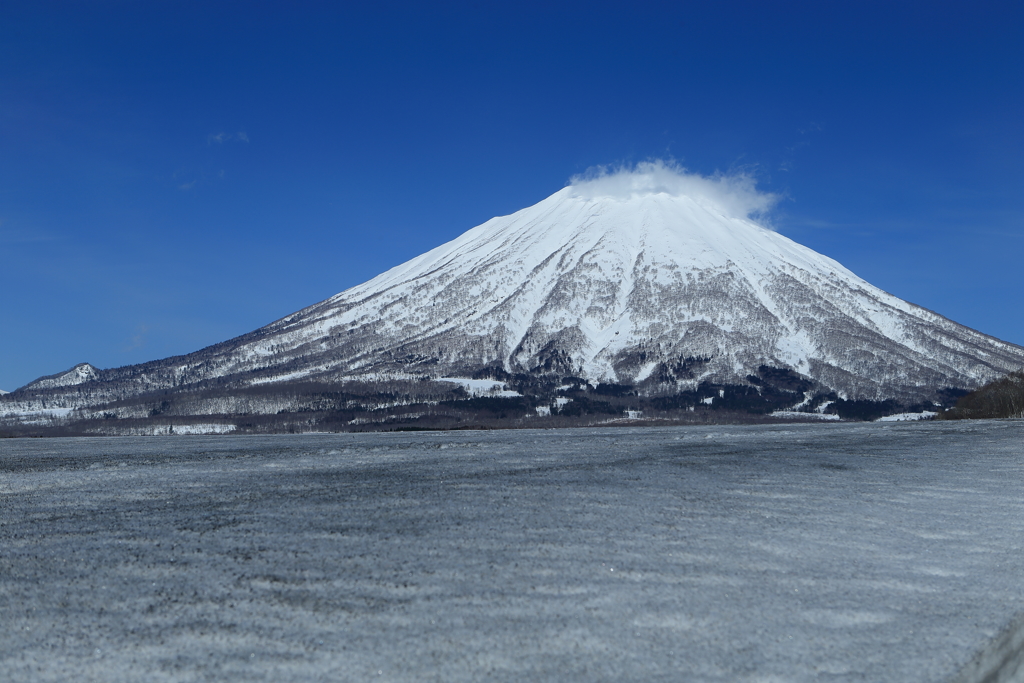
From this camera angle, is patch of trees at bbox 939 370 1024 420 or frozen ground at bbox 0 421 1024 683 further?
patch of trees at bbox 939 370 1024 420

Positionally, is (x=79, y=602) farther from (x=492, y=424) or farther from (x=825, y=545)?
(x=492, y=424)

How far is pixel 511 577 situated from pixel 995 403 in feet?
256

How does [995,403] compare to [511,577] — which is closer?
[511,577]

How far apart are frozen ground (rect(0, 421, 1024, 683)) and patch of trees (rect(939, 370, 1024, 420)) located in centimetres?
5719

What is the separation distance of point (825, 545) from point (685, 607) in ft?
13.2

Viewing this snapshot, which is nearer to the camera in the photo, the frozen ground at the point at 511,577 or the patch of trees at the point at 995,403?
the frozen ground at the point at 511,577

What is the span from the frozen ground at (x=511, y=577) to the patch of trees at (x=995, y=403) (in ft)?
188

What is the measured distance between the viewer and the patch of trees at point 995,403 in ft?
220

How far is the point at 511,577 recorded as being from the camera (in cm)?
A: 972

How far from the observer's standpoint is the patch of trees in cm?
6694

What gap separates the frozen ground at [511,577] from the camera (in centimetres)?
736

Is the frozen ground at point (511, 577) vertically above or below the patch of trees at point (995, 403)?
above

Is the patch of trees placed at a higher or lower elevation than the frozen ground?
lower

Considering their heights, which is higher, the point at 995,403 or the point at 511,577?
the point at 511,577
